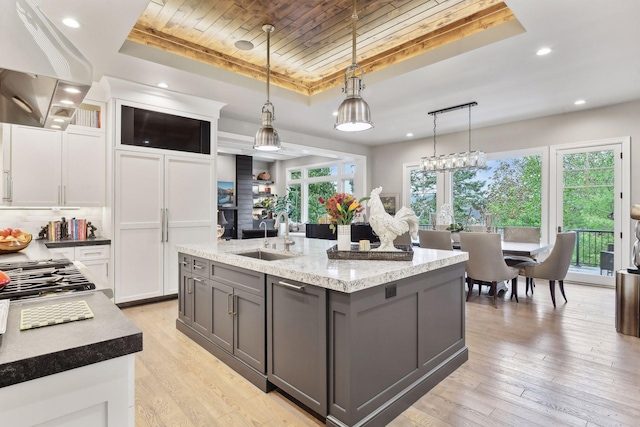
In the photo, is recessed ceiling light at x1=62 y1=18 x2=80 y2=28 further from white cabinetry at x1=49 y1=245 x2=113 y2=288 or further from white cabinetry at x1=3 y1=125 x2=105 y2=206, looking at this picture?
white cabinetry at x1=49 y1=245 x2=113 y2=288

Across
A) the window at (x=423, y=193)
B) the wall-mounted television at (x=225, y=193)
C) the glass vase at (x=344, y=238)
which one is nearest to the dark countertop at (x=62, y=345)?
the glass vase at (x=344, y=238)

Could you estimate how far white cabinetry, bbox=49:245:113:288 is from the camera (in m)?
3.80

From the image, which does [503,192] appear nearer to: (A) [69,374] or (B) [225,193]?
(A) [69,374]

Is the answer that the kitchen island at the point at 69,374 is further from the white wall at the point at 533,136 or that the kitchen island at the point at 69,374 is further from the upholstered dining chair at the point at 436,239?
the white wall at the point at 533,136

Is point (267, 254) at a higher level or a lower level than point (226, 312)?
higher

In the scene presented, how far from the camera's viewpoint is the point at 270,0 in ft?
9.64

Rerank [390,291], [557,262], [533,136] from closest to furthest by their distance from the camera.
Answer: [390,291] → [557,262] → [533,136]

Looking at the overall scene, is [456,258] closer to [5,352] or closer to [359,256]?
[359,256]

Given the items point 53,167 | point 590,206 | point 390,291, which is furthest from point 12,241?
point 590,206

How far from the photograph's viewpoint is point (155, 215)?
431 cm

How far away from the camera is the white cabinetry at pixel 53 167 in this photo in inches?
142

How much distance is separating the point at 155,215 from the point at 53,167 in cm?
117

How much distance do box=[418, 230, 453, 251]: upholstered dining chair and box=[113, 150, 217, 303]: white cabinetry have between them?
2.98 meters

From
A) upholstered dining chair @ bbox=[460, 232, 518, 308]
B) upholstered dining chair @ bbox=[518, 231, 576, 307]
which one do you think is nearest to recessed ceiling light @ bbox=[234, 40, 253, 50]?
upholstered dining chair @ bbox=[460, 232, 518, 308]
